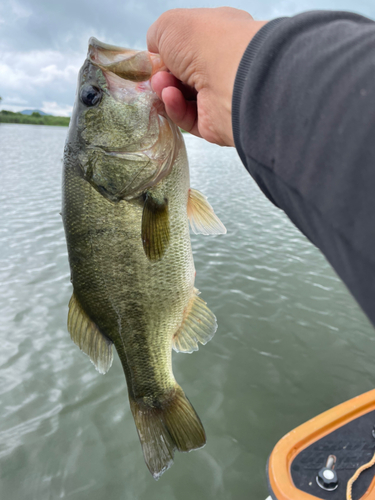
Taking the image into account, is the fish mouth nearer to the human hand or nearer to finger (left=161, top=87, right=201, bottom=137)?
the human hand

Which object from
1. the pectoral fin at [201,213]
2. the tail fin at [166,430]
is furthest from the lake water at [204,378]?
the pectoral fin at [201,213]

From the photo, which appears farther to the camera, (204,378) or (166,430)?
(204,378)

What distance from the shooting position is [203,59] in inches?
46.6

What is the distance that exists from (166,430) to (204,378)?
286 cm

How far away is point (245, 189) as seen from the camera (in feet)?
46.8

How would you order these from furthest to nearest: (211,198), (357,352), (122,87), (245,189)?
(245,189)
(211,198)
(357,352)
(122,87)

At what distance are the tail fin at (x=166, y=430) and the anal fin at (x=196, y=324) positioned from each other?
35cm

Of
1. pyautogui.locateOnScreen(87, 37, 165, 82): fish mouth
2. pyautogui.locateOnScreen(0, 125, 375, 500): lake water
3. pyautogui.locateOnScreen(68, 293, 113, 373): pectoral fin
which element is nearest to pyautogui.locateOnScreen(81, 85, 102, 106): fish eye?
pyautogui.locateOnScreen(87, 37, 165, 82): fish mouth

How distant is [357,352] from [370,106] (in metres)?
5.37

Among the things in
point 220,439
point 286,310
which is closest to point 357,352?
point 286,310

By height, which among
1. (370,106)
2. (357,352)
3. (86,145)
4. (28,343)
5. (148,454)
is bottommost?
(28,343)

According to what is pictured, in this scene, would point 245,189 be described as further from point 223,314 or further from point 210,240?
point 223,314

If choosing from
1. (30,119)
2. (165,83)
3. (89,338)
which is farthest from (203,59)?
(30,119)

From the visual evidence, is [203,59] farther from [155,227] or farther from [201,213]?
[201,213]
